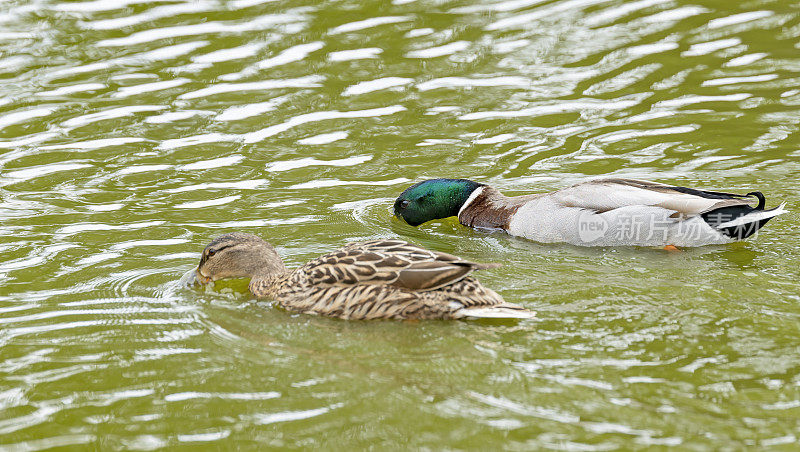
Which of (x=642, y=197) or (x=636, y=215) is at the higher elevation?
(x=642, y=197)

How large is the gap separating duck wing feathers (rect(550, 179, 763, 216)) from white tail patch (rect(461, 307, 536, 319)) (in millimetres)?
2530

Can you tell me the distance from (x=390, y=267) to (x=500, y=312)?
0.85m

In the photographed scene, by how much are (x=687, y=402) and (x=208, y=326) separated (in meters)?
3.11

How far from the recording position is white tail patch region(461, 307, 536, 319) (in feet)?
21.5

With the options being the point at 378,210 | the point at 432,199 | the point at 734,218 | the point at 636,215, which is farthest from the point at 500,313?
the point at 378,210

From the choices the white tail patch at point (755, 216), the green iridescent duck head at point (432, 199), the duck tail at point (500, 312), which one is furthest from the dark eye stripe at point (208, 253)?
the white tail patch at point (755, 216)

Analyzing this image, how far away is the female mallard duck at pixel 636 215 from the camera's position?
858 cm

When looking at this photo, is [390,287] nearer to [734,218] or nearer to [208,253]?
[208,253]

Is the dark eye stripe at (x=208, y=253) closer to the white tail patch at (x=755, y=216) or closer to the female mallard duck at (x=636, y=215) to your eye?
the female mallard duck at (x=636, y=215)

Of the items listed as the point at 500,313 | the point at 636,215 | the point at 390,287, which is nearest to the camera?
the point at 500,313

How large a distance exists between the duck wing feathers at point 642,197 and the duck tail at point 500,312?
8.14 feet

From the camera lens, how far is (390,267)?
6.99 meters

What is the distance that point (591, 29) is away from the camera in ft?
45.8

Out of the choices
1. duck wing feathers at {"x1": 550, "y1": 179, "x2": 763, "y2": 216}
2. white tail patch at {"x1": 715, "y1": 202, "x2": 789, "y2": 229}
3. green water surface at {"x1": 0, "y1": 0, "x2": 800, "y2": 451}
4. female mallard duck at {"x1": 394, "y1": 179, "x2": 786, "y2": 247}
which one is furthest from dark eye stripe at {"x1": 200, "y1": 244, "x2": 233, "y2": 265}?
white tail patch at {"x1": 715, "y1": 202, "x2": 789, "y2": 229}
